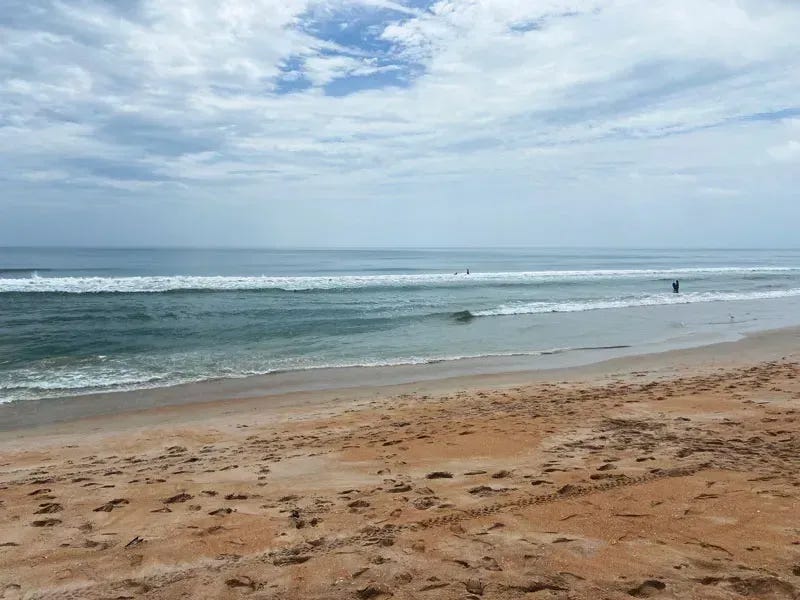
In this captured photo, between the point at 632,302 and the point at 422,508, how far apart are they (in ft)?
85.0

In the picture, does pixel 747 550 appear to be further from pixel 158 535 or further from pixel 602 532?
pixel 158 535

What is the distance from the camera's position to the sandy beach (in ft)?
11.2

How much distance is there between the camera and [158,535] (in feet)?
13.9

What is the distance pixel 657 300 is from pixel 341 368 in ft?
72.0

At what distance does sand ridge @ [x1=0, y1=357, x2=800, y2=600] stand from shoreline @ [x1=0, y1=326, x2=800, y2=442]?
146 cm

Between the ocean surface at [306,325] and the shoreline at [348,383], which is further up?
the ocean surface at [306,325]

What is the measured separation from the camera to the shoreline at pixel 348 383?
30.6 ft

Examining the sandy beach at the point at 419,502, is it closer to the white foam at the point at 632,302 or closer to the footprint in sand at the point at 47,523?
the footprint in sand at the point at 47,523

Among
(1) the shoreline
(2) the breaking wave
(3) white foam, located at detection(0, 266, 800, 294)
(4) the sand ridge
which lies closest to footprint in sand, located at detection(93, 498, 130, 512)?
(4) the sand ridge

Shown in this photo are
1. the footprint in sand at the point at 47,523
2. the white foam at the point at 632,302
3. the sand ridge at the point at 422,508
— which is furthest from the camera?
the white foam at the point at 632,302

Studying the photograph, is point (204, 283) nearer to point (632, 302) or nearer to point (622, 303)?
point (622, 303)

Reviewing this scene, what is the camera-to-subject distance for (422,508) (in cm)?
455

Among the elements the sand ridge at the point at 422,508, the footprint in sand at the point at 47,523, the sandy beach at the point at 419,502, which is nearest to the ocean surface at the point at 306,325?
the sandy beach at the point at 419,502

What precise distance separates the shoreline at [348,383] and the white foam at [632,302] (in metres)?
9.13
